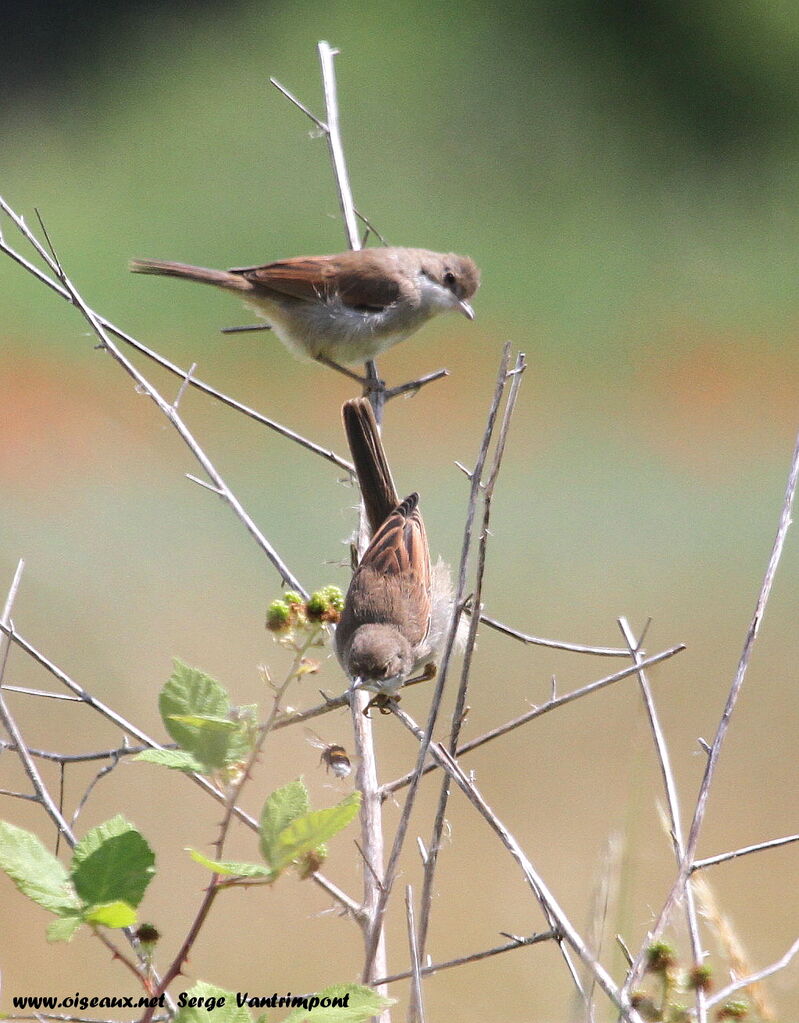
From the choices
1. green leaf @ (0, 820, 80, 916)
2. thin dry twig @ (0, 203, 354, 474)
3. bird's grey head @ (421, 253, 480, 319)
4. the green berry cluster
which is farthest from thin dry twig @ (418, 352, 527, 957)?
bird's grey head @ (421, 253, 480, 319)

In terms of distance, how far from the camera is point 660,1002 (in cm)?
130

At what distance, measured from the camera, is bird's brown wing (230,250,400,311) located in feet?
14.2

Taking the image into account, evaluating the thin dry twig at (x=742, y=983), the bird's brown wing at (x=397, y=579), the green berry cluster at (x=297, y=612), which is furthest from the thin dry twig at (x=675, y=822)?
the bird's brown wing at (x=397, y=579)

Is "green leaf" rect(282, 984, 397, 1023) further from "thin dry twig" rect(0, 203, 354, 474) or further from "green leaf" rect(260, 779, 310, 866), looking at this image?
"thin dry twig" rect(0, 203, 354, 474)

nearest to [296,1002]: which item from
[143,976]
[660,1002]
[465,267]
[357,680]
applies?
[143,976]

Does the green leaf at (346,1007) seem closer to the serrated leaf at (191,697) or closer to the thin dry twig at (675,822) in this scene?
the serrated leaf at (191,697)

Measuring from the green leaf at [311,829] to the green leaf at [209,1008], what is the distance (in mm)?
191

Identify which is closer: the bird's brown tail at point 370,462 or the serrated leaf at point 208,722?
the serrated leaf at point 208,722

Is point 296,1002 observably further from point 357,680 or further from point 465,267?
point 465,267

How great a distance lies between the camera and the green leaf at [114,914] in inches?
38.8

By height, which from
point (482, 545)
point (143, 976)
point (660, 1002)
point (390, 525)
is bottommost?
point (660, 1002)

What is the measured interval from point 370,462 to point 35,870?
86.8 inches

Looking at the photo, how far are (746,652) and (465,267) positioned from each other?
11.0 ft

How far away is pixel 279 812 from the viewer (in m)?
Result: 1.03
